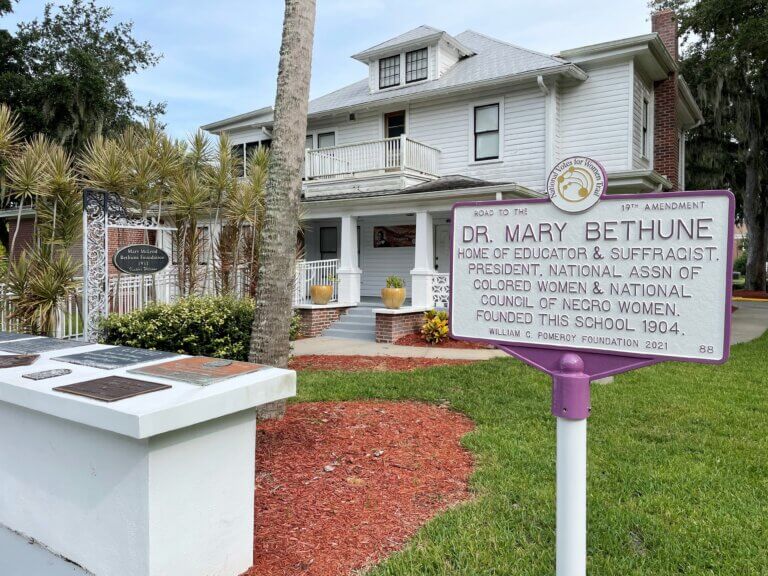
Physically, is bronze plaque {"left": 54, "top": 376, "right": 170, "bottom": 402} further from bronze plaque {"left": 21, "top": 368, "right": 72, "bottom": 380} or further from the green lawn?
the green lawn

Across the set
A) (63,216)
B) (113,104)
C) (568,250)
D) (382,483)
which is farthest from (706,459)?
(113,104)

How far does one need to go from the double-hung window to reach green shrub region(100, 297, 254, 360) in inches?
389

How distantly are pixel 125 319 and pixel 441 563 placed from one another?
647 cm

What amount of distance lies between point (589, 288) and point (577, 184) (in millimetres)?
445

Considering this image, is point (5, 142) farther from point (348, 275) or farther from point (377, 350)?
point (348, 275)

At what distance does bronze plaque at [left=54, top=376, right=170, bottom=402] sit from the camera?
2.71 meters

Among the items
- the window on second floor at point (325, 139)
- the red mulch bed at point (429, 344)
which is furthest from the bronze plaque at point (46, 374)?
the window on second floor at point (325, 139)

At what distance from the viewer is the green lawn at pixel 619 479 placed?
3.11 meters

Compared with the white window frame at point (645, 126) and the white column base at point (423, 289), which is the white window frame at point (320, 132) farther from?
the white window frame at point (645, 126)

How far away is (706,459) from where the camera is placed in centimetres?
465

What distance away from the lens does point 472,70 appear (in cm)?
1684

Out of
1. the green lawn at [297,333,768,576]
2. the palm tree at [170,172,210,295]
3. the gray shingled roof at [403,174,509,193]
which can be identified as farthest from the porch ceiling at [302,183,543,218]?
the green lawn at [297,333,768,576]

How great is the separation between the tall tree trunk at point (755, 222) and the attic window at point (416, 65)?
17462 mm

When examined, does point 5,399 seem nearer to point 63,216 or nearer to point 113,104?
point 63,216
